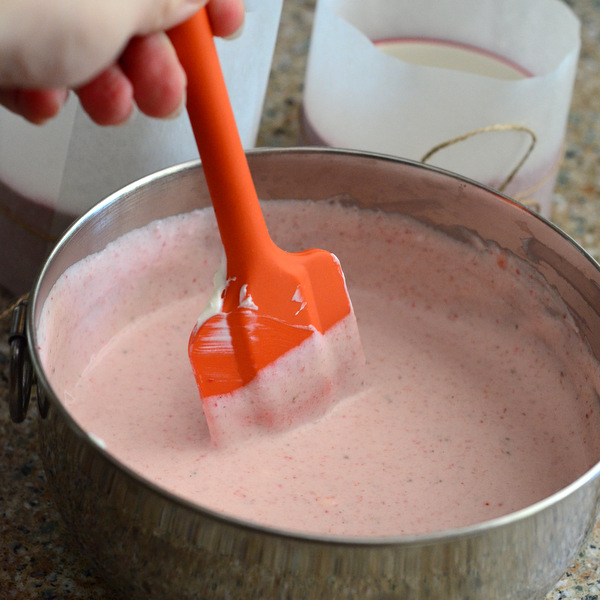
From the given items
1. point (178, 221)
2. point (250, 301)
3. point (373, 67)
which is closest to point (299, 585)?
point (250, 301)

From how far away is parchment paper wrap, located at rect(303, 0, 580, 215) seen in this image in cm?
90

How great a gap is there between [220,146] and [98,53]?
0.69 ft

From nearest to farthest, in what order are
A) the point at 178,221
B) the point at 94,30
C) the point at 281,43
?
the point at 94,30
the point at 178,221
the point at 281,43

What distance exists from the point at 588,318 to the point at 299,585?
388mm

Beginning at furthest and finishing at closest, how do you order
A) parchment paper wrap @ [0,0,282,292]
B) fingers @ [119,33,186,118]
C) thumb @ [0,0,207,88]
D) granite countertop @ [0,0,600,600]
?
parchment paper wrap @ [0,0,282,292], granite countertop @ [0,0,600,600], fingers @ [119,33,186,118], thumb @ [0,0,207,88]

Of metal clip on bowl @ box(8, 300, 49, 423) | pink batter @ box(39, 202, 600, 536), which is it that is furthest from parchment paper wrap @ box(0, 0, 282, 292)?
metal clip on bowl @ box(8, 300, 49, 423)

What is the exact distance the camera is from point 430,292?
0.96 meters

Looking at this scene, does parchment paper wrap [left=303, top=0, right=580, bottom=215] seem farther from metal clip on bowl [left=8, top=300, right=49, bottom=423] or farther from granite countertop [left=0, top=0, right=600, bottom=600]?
metal clip on bowl [left=8, top=300, right=49, bottom=423]

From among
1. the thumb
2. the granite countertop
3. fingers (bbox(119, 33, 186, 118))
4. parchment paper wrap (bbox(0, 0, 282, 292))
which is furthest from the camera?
parchment paper wrap (bbox(0, 0, 282, 292))

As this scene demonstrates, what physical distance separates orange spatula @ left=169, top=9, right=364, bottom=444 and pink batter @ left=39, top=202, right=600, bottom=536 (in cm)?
3

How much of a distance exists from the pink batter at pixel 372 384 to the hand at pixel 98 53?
20cm

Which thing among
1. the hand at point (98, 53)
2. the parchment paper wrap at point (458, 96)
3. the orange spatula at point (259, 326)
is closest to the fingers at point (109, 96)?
the hand at point (98, 53)

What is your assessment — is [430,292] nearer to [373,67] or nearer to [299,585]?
[373,67]

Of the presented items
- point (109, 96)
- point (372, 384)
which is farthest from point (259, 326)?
point (109, 96)
